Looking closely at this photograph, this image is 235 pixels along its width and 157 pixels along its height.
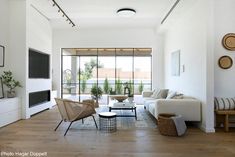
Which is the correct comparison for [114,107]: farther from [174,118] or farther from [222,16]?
[222,16]

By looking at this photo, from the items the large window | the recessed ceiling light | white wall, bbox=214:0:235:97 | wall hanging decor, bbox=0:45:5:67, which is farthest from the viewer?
the large window

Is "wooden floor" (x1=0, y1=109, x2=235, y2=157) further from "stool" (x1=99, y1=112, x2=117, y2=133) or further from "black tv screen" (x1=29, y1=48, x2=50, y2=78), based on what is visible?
"black tv screen" (x1=29, y1=48, x2=50, y2=78)

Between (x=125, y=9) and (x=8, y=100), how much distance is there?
158 inches

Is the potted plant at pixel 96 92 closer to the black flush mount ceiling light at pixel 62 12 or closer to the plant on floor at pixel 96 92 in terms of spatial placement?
the plant on floor at pixel 96 92

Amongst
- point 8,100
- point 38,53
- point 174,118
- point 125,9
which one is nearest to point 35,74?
point 38,53

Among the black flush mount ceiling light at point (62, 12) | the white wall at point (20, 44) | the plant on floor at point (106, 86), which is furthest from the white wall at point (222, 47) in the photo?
the plant on floor at point (106, 86)

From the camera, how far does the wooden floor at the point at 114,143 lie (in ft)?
10.9

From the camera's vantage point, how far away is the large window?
9.65 meters

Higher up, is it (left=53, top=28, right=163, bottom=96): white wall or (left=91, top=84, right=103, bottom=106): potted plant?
(left=53, top=28, right=163, bottom=96): white wall

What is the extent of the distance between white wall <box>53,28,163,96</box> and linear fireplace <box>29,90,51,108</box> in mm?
1429

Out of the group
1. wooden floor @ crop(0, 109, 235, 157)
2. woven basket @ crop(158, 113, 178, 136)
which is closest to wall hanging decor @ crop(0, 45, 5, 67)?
wooden floor @ crop(0, 109, 235, 157)

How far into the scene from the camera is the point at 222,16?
4801 millimetres

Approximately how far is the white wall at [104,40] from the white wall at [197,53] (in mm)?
1777

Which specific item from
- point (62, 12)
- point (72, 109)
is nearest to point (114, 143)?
point (72, 109)
